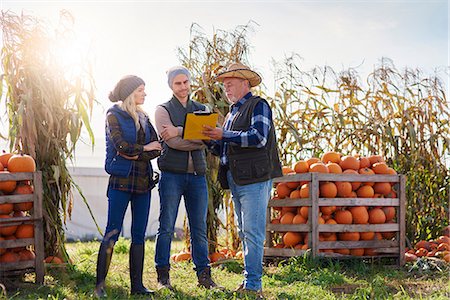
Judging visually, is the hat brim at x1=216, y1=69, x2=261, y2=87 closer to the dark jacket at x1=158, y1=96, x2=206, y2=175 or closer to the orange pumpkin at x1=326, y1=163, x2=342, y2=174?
the dark jacket at x1=158, y1=96, x2=206, y2=175

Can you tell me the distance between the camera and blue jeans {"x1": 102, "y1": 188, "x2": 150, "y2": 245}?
445cm

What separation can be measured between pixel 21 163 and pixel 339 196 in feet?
9.17

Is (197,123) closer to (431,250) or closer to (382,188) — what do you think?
(382,188)

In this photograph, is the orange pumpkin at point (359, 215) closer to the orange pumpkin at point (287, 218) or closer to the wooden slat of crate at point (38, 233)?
the orange pumpkin at point (287, 218)

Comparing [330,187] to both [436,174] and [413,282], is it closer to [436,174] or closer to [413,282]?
[413,282]

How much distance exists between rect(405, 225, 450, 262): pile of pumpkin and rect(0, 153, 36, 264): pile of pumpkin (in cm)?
346

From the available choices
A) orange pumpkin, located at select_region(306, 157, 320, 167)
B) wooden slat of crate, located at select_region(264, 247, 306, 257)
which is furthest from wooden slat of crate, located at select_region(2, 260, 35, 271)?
orange pumpkin, located at select_region(306, 157, 320, 167)

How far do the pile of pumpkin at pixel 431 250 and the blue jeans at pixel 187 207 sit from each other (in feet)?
7.57

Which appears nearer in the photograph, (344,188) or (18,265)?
(18,265)

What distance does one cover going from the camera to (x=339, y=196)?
19.9 ft

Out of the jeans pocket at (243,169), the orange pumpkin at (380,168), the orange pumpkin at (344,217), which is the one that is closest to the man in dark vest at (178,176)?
the jeans pocket at (243,169)

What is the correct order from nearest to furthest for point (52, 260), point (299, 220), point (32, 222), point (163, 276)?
1. point (163, 276)
2. point (32, 222)
3. point (52, 260)
4. point (299, 220)

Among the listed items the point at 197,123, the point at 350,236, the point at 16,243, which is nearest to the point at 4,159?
the point at 16,243

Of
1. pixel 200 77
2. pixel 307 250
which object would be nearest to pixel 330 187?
pixel 307 250
